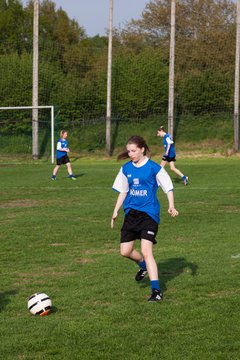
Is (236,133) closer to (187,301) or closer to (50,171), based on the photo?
(50,171)

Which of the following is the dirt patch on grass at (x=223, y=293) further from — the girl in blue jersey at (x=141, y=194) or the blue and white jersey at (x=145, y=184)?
the blue and white jersey at (x=145, y=184)

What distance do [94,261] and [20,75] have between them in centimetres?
2880

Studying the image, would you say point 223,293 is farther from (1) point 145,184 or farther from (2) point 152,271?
(1) point 145,184

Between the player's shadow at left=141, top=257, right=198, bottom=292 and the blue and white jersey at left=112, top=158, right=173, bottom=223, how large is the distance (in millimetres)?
969

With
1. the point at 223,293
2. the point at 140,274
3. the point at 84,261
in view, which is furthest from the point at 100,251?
the point at 223,293

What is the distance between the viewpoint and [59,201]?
16828mm

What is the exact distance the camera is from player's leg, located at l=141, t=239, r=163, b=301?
22.3 feet

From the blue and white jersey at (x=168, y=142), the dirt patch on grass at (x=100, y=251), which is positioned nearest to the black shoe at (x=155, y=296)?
the dirt patch on grass at (x=100, y=251)

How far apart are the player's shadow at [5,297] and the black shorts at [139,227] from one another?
1.40 meters

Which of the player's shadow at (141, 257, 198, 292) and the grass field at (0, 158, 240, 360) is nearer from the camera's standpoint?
the grass field at (0, 158, 240, 360)

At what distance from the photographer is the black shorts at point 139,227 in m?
7.11

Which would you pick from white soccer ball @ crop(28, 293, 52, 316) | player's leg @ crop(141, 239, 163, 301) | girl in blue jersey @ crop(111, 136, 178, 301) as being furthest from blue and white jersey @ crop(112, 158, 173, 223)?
white soccer ball @ crop(28, 293, 52, 316)

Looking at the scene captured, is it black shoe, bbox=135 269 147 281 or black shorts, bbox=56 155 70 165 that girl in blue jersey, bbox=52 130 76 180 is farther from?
black shoe, bbox=135 269 147 281

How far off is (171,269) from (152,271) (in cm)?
155
